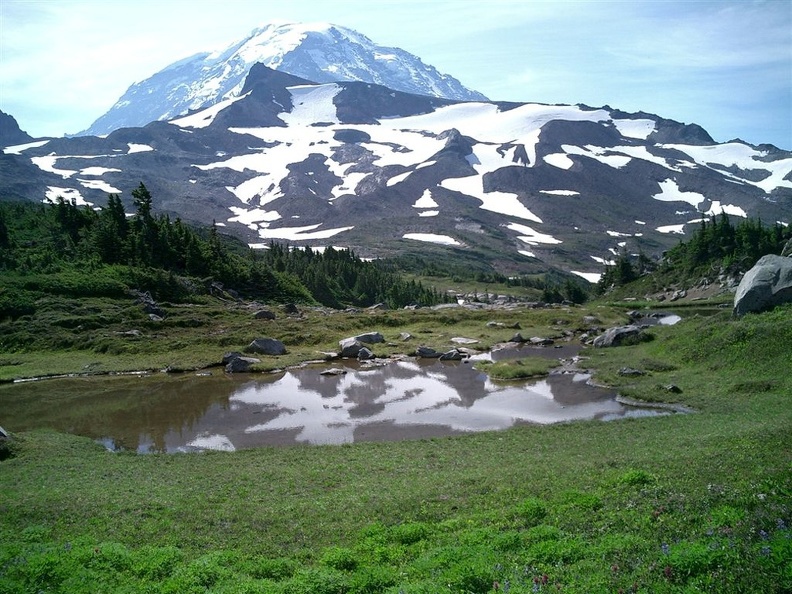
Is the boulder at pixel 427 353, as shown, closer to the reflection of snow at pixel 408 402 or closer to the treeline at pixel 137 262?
the reflection of snow at pixel 408 402


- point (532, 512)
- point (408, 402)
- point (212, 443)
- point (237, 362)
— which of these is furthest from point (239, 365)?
point (532, 512)

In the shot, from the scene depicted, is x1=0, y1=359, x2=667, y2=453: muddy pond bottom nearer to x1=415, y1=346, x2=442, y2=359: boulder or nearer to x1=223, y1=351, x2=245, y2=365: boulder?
x1=223, y1=351, x2=245, y2=365: boulder

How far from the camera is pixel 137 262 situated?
94.2 m

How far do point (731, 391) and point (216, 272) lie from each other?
3611 inches

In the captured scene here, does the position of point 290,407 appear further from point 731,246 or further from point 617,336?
point 731,246

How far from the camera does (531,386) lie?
47.3m

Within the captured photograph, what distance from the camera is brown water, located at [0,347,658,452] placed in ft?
118

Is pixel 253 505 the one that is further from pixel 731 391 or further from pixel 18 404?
pixel 18 404

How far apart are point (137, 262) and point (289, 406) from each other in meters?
63.6

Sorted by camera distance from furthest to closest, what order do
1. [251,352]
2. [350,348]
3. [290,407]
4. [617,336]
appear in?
[350,348] → [251,352] → [617,336] → [290,407]

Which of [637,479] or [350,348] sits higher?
[637,479]

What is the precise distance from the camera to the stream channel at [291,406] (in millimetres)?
36000

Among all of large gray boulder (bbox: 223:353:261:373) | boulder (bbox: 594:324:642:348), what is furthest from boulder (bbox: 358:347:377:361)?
boulder (bbox: 594:324:642:348)

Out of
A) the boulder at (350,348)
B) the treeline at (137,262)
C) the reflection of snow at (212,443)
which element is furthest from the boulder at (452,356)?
the treeline at (137,262)
